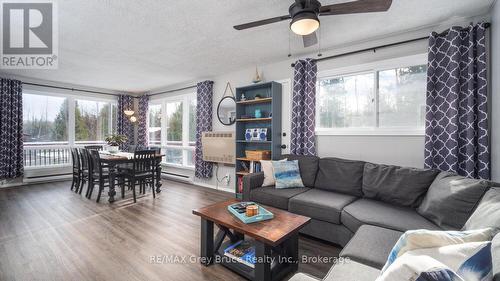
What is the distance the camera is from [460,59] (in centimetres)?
243

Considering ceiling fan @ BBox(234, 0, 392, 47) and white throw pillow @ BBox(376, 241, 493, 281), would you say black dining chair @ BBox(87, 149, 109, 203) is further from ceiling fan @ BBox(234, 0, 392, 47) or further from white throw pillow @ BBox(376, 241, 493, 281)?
white throw pillow @ BBox(376, 241, 493, 281)

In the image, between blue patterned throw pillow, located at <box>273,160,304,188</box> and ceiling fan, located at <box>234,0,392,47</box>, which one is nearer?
ceiling fan, located at <box>234,0,392,47</box>

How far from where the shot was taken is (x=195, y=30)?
2789mm

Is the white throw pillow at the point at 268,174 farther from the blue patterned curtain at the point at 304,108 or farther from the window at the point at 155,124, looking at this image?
the window at the point at 155,124

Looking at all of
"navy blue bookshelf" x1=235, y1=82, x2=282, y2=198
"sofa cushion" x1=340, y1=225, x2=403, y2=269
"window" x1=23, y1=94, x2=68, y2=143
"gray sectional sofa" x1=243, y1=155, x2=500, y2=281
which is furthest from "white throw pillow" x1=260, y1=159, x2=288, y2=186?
"window" x1=23, y1=94, x2=68, y2=143

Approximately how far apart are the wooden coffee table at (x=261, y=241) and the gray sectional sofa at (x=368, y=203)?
0.42 m

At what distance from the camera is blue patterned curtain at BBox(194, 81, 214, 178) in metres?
4.89

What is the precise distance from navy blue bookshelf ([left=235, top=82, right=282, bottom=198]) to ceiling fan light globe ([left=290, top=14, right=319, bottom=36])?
1.83 m

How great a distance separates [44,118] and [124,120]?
1736mm

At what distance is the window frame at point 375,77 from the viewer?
2.76 metres

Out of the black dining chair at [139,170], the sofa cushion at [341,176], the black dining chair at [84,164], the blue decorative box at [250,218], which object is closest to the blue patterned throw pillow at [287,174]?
the sofa cushion at [341,176]

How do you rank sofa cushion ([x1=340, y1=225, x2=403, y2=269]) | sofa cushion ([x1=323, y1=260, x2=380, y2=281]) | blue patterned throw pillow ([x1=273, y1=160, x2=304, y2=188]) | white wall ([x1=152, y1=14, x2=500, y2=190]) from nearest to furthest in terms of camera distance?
sofa cushion ([x1=323, y1=260, x2=380, y2=281]) → sofa cushion ([x1=340, y1=225, x2=403, y2=269]) → white wall ([x1=152, y1=14, x2=500, y2=190]) → blue patterned throw pillow ([x1=273, y1=160, x2=304, y2=188])

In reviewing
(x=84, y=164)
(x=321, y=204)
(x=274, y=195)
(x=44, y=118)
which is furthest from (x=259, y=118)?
(x=44, y=118)

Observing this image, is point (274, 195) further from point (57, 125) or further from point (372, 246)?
point (57, 125)
